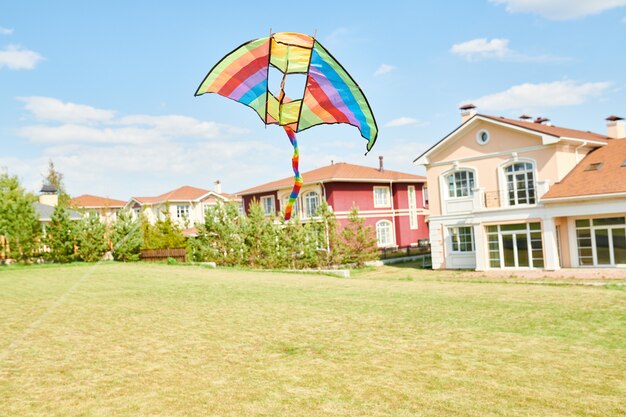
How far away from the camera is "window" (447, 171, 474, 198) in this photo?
2806 cm

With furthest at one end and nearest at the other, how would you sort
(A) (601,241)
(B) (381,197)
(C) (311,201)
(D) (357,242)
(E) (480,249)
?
(B) (381,197), (C) (311,201), (D) (357,242), (E) (480,249), (A) (601,241)

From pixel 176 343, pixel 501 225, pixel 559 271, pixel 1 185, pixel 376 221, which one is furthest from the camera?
pixel 1 185

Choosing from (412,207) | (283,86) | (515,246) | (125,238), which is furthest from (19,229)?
(283,86)

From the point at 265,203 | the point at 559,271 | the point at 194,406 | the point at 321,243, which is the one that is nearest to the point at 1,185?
the point at 265,203

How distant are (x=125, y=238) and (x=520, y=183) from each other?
76.9 feet

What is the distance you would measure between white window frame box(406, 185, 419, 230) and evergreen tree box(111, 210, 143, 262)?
19381 millimetres

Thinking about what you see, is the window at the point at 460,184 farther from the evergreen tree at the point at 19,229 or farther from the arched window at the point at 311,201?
the evergreen tree at the point at 19,229

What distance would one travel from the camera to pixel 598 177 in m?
23.6

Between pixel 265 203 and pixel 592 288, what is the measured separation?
2785cm

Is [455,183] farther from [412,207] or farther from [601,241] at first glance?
[412,207]

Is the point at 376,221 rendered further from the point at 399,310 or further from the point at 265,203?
the point at 399,310

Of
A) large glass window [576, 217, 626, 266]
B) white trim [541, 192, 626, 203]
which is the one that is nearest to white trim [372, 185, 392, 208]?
white trim [541, 192, 626, 203]

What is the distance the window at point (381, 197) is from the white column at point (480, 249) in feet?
44.0

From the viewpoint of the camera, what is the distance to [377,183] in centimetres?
3984
